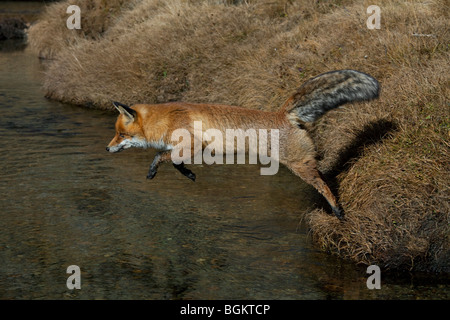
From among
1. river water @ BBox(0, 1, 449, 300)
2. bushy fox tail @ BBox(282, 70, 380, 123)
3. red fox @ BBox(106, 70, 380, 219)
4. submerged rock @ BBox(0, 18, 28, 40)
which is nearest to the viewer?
river water @ BBox(0, 1, 449, 300)

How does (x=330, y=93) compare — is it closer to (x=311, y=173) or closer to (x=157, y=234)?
(x=311, y=173)

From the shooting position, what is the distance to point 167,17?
54.9 feet

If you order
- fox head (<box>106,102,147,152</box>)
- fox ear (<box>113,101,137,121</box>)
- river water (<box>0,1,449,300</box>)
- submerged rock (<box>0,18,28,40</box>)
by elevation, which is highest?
submerged rock (<box>0,18,28,40</box>)

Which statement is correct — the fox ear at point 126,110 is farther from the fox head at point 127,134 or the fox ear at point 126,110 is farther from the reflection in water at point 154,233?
the reflection in water at point 154,233

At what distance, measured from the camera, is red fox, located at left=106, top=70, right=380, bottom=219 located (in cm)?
729

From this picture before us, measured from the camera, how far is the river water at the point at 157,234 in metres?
6.02

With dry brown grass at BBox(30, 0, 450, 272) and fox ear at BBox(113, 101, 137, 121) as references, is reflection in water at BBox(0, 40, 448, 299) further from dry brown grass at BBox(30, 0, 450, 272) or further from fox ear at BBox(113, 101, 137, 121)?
fox ear at BBox(113, 101, 137, 121)

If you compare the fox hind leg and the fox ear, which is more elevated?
the fox ear

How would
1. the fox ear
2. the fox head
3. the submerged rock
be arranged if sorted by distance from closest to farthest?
the fox ear, the fox head, the submerged rock

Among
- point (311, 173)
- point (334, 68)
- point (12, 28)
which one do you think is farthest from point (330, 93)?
point (12, 28)

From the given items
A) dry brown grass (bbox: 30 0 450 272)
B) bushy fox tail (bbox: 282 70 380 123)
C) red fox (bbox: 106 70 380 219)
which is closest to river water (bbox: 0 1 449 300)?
dry brown grass (bbox: 30 0 450 272)

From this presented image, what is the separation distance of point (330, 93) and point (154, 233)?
9.11 feet

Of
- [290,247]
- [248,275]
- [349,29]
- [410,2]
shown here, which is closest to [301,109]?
[290,247]

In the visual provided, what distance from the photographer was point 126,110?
25.1 ft
